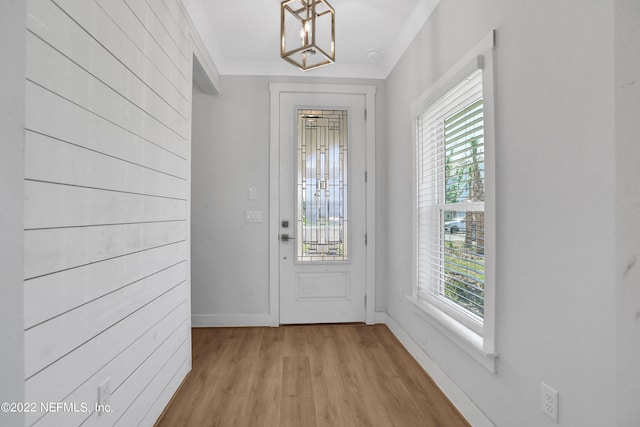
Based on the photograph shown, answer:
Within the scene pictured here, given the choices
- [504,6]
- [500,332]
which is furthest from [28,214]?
[504,6]

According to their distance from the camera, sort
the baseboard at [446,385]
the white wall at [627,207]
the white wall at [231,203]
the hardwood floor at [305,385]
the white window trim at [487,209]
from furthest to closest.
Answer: the white wall at [231,203] → the hardwood floor at [305,385] → the baseboard at [446,385] → the white window trim at [487,209] → the white wall at [627,207]

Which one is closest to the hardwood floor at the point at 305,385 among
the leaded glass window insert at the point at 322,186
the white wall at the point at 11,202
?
the leaded glass window insert at the point at 322,186

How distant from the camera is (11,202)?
33.2 inches

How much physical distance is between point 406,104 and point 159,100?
1.89 m

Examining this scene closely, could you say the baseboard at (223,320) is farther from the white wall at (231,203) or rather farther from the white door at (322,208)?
the white door at (322,208)

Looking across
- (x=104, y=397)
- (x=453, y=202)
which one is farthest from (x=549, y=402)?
(x=104, y=397)

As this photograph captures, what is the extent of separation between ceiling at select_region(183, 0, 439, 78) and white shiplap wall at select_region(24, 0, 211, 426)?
2.10 feet

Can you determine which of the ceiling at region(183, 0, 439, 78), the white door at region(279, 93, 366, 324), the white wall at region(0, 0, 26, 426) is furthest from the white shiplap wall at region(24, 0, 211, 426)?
the white door at region(279, 93, 366, 324)

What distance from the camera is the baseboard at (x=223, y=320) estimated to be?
325cm

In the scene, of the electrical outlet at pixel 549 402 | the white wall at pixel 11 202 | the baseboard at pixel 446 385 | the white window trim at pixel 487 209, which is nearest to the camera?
the white wall at pixel 11 202

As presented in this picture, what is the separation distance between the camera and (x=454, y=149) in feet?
6.65

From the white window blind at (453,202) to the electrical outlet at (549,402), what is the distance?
469 millimetres

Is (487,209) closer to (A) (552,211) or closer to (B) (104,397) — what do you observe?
(A) (552,211)

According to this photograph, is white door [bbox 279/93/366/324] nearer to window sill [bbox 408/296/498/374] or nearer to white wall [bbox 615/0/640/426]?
window sill [bbox 408/296/498/374]
